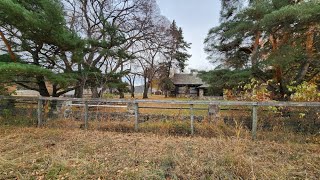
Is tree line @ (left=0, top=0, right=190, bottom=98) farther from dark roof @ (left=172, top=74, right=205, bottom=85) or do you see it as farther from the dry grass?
dark roof @ (left=172, top=74, right=205, bottom=85)

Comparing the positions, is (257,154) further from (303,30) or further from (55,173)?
(303,30)

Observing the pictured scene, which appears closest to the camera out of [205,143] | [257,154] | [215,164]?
[215,164]

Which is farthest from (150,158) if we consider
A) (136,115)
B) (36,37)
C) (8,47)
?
(8,47)

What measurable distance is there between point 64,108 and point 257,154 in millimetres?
5873

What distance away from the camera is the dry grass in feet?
10.2

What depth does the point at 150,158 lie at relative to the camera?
371cm

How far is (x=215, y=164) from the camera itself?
3354mm

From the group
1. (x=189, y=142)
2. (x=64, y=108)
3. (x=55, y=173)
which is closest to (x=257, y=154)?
(x=189, y=142)

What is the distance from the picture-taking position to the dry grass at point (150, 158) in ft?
10.2

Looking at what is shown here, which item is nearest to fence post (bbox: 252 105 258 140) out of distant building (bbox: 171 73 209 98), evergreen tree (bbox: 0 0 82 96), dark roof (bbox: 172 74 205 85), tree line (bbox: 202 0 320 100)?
tree line (bbox: 202 0 320 100)

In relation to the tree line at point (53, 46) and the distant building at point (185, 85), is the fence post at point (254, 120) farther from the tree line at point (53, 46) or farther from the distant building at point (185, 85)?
the distant building at point (185, 85)

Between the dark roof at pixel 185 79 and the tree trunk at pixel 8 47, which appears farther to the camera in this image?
the dark roof at pixel 185 79

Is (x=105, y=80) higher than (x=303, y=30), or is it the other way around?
(x=303, y=30)

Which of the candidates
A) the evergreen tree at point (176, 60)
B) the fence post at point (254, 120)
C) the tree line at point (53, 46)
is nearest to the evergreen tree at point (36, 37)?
the tree line at point (53, 46)
